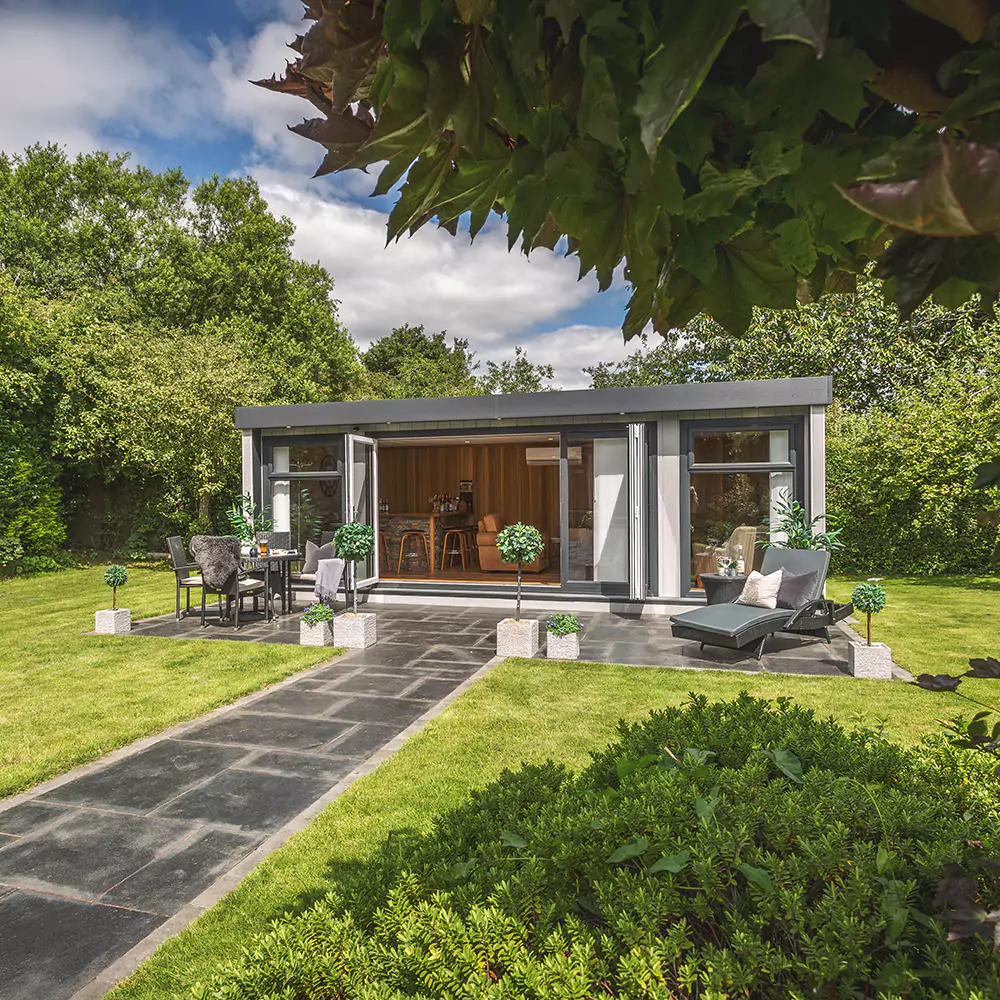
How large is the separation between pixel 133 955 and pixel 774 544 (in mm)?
7491

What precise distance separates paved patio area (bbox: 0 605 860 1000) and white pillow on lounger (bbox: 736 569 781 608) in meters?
0.49

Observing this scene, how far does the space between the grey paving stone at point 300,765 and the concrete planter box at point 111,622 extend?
442 centimetres

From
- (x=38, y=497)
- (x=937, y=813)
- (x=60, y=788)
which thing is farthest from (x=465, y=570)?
(x=937, y=813)

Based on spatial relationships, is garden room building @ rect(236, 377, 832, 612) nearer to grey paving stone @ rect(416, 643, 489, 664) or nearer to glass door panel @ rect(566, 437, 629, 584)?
glass door panel @ rect(566, 437, 629, 584)

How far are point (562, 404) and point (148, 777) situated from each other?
21.5 feet

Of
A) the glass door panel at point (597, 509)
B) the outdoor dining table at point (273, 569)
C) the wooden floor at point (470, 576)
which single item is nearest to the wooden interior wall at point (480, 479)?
the wooden floor at point (470, 576)

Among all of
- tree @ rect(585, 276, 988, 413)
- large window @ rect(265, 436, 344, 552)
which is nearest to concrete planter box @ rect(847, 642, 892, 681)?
large window @ rect(265, 436, 344, 552)

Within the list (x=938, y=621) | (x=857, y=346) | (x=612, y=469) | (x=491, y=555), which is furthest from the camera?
(x=857, y=346)

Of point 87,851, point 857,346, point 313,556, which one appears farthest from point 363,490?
point 857,346

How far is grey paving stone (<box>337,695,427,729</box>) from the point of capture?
4.75 metres

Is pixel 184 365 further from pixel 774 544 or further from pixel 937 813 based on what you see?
pixel 937 813

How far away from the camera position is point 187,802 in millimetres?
3514

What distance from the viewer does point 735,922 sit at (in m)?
1.13

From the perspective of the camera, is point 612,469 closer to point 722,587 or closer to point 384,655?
point 722,587
